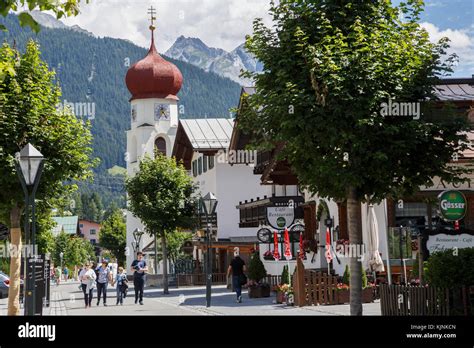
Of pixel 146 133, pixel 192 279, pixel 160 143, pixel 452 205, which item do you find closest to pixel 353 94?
pixel 452 205

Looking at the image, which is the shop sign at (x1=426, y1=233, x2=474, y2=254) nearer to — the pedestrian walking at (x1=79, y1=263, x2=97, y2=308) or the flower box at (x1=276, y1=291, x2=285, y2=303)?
the flower box at (x1=276, y1=291, x2=285, y2=303)

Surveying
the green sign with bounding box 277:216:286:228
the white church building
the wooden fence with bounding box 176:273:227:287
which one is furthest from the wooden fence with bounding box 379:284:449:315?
the wooden fence with bounding box 176:273:227:287

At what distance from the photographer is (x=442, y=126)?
662 inches

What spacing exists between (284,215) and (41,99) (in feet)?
41.4

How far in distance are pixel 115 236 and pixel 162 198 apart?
76187 mm

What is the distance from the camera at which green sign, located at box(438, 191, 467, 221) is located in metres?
18.1

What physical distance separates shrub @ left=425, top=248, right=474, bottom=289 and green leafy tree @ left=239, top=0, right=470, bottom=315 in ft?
4.74

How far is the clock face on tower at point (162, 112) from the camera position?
292 feet

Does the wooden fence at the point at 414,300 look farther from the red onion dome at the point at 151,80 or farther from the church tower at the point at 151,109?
the red onion dome at the point at 151,80

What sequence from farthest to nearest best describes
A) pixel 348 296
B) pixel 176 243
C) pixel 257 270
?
pixel 176 243, pixel 257 270, pixel 348 296

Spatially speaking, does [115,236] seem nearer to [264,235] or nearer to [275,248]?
[275,248]

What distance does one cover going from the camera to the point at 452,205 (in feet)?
59.9
